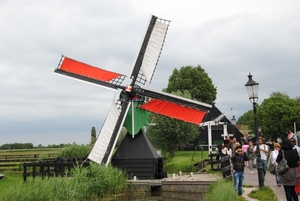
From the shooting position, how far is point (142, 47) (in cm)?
1680

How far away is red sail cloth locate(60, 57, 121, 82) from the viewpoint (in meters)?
17.1

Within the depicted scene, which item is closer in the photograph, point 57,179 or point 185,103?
point 57,179

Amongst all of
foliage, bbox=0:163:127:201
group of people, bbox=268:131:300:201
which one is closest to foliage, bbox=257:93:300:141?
foliage, bbox=0:163:127:201

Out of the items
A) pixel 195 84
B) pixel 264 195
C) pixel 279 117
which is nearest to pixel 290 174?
pixel 264 195

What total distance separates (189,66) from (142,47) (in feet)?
86.4

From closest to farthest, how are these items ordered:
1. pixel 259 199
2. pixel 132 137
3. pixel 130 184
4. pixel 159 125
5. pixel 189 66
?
pixel 259 199 → pixel 130 184 → pixel 132 137 → pixel 159 125 → pixel 189 66

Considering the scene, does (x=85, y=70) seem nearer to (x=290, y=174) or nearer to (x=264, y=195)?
(x=264, y=195)

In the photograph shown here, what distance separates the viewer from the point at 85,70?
17641mm

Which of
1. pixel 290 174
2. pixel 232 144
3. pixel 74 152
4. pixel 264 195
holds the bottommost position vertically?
pixel 264 195

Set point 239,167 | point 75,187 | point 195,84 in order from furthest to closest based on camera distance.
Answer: point 195,84 → point 75,187 → point 239,167

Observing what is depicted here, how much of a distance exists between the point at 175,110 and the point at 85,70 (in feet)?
16.0

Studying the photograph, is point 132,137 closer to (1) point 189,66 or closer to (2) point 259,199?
(2) point 259,199

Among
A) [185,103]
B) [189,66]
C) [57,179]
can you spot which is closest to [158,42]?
[185,103]

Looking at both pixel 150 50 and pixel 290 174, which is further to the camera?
pixel 150 50
